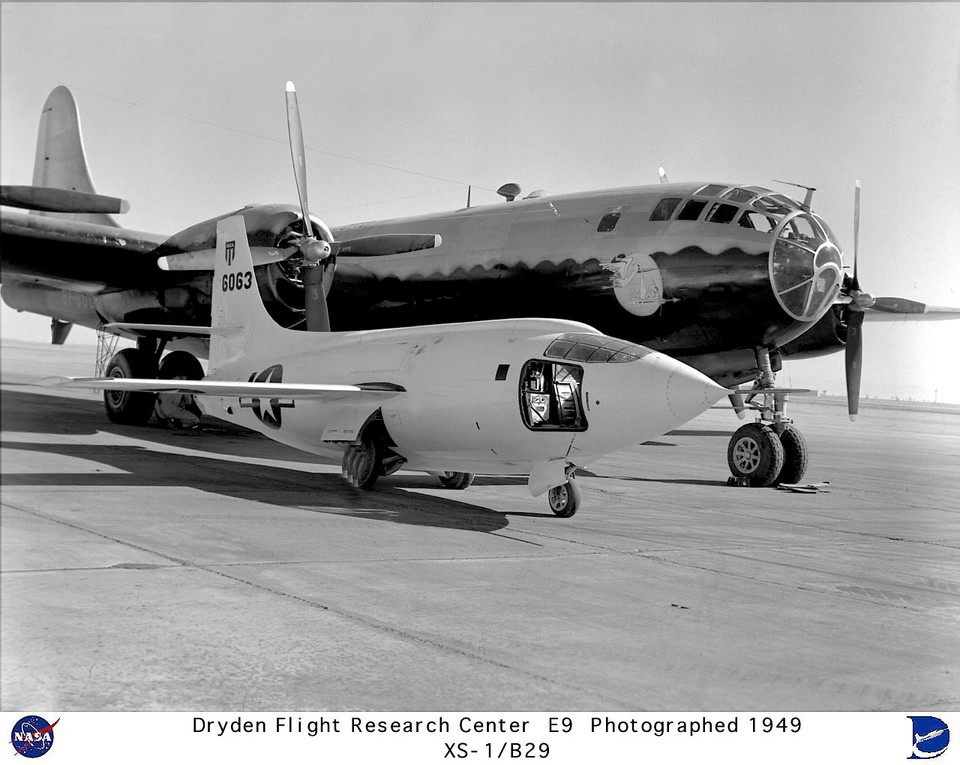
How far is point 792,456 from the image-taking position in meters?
15.6

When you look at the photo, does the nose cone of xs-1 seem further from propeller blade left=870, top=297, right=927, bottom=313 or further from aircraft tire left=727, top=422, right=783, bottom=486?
propeller blade left=870, top=297, right=927, bottom=313

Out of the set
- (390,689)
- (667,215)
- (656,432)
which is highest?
(667,215)

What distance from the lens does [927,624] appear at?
6.76 meters

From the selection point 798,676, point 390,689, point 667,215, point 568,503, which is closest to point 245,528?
point 568,503

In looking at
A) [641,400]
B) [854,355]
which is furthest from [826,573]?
[854,355]

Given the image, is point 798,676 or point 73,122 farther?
point 798,676

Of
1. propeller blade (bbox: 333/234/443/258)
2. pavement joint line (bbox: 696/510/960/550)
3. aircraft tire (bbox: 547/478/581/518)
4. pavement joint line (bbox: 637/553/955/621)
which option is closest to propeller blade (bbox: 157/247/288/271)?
propeller blade (bbox: 333/234/443/258)

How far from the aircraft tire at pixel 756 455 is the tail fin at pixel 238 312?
281 inches

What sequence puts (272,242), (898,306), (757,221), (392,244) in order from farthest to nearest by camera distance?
(898,306), (272,242), (392,244), (757,221)

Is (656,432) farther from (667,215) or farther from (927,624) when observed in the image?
(667,215)

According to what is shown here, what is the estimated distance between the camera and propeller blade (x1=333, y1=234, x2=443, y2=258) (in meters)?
16.2

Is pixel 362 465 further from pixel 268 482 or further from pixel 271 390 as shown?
pixel 271 390

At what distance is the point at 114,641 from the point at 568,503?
23.5 feet
